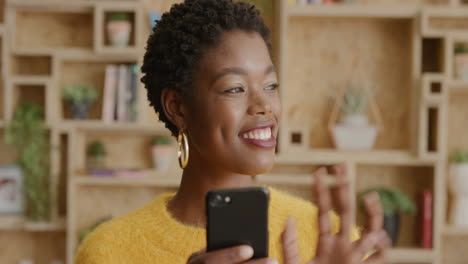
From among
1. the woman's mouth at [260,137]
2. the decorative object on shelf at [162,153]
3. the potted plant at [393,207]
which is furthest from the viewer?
the decorative object on shelf at [162,153]

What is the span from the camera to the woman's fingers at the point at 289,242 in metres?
0.43

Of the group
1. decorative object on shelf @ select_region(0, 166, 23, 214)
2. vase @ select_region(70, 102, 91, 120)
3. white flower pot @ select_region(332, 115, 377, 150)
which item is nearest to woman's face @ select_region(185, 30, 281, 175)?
white flower pot @ select_region(332, 115, 377, 150)

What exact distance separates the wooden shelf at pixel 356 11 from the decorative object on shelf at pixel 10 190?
148 cm

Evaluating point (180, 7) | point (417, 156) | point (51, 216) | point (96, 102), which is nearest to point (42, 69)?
point (96, 102)

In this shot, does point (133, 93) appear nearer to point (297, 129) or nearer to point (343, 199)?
point (297, 129)

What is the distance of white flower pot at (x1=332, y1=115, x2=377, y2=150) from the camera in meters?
2.48

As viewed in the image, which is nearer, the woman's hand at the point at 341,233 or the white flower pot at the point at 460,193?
the woman's hand at the point at 341,233

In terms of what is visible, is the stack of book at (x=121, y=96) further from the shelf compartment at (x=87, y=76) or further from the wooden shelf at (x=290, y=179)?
the wooden shelf at (x=290, y=179)

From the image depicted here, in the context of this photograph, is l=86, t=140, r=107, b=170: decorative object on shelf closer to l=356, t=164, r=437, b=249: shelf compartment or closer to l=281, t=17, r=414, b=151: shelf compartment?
l=281, t=17, r=414, b=151: shelf compartment

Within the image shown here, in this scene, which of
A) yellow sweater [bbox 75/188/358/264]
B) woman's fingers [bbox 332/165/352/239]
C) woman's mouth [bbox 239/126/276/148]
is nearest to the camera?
woman's fingers [bbox 332/165/352/239]

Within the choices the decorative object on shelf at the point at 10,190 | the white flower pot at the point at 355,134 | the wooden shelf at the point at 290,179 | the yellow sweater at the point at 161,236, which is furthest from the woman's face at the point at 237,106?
the decorative object on shelf at the point at 10,190

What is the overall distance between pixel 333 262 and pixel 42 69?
2.52 m

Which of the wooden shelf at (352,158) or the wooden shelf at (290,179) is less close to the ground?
the wooden shelf at (352,158)

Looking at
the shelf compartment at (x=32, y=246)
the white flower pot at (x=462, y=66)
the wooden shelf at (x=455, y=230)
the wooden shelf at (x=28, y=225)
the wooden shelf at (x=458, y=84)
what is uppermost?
the white flower pot at (x=462, y=66)
